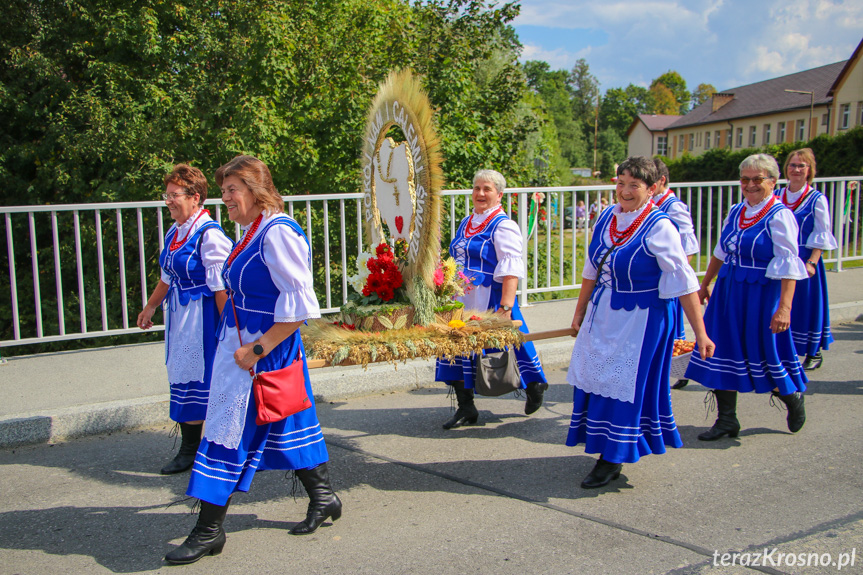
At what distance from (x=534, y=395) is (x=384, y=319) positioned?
2.02 metres

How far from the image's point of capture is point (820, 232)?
583cm

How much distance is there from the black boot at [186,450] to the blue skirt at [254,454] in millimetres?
1317

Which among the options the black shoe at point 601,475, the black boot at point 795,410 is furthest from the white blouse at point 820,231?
the black shoe at point 601,475

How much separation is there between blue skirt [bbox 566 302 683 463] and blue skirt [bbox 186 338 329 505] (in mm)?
1593

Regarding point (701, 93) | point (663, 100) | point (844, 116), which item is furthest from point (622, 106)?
point (844, 116)

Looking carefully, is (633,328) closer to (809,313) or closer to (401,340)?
(401,340)

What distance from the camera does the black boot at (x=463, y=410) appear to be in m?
5.25

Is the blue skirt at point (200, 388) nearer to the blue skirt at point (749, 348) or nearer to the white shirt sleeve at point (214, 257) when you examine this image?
the white shirt sleeve at point (214, 257)

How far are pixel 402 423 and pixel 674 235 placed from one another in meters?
2.63

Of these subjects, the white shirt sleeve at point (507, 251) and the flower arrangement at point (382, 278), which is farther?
the white shirt sleeve at point (507, 251)

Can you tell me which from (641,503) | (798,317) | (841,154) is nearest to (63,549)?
(641,503)

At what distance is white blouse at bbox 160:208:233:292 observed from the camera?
4094 millimetres

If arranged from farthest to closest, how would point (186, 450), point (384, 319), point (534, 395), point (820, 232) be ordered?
point (820, 232) < point (534, 395) < point (186, 450) < point (384, 319)

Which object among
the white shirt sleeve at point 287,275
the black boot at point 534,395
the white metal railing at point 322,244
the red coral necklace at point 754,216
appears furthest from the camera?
the white metal railing at point 322,244
